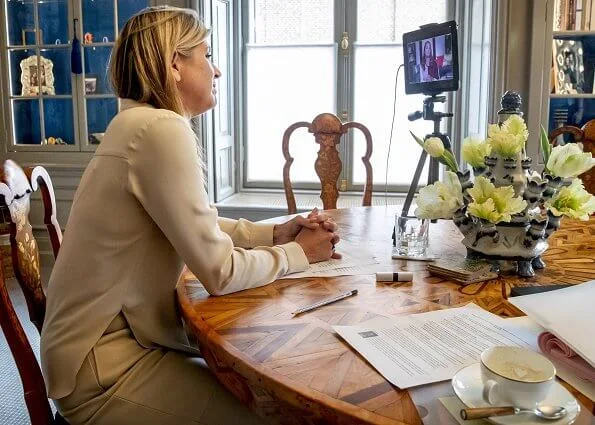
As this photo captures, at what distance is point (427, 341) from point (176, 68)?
0.75 m

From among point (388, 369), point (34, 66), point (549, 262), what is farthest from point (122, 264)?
point (34, 66)

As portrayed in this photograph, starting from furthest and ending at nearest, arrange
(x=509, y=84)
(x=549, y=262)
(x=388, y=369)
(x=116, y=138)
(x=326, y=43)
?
1. (x=326, y=43)
2. (x=509, y=84)
3. (x=549, y=262)
4. (x=116, y=138)
5. (x=388, y=369)

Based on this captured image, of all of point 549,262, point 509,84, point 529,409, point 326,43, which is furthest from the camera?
point 326,43

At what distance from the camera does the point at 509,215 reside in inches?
46.8

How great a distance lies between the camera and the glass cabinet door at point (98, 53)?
3.71 m

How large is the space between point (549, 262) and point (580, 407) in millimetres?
711

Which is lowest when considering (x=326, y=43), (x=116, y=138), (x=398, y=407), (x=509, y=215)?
(x=398, y=407)

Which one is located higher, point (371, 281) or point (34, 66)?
point (34, 66)

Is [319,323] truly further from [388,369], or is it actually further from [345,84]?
[345,84]

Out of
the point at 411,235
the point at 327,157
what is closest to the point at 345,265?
the point at 411,235

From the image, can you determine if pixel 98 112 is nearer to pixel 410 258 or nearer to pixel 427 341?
pixel 410 258

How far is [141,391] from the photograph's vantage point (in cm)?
109

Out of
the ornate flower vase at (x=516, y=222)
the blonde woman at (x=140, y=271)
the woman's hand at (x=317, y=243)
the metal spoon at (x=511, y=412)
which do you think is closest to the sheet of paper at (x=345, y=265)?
the woman's hand at (x=317, y=243)

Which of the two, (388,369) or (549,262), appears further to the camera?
(549,262)
